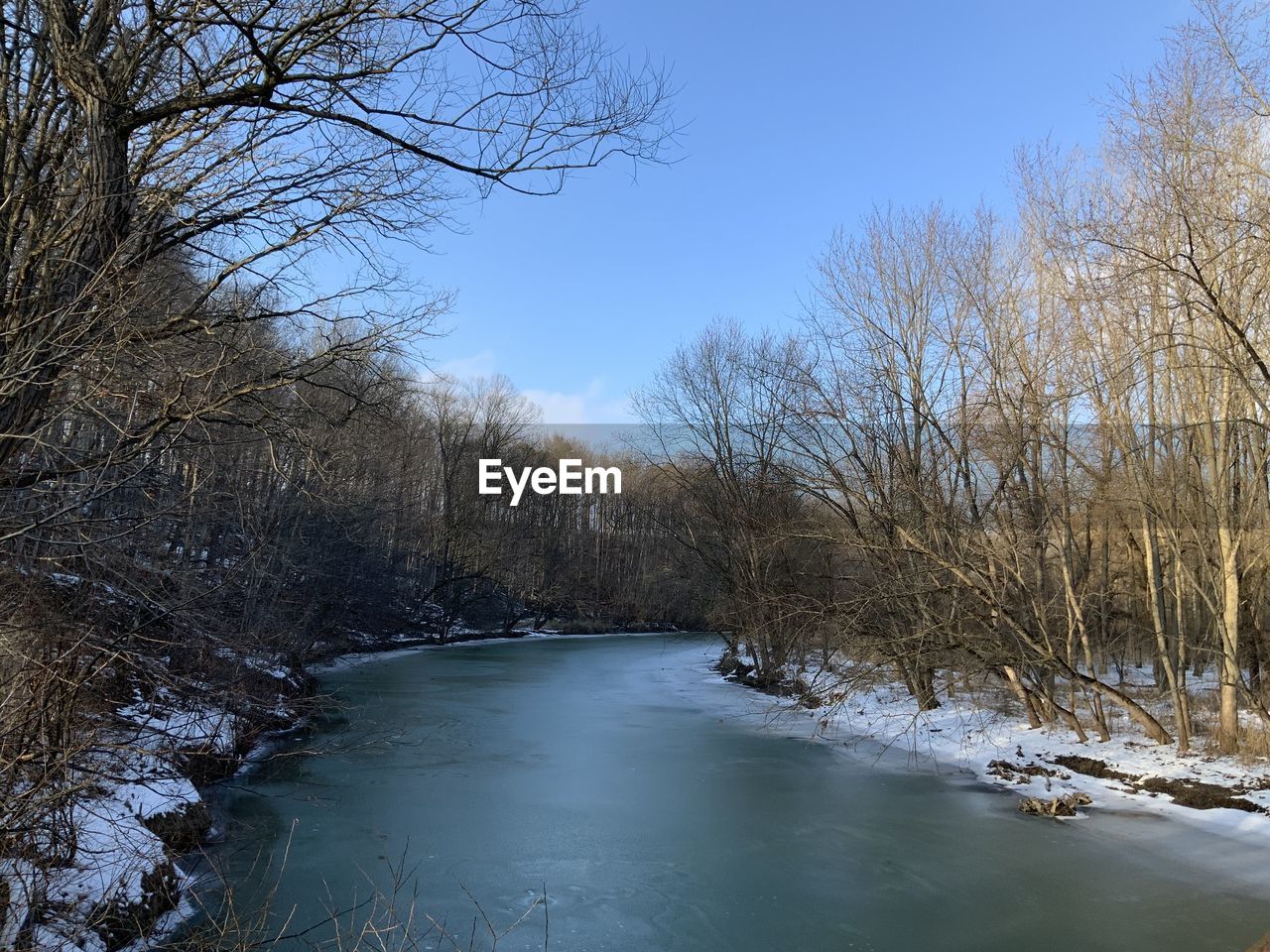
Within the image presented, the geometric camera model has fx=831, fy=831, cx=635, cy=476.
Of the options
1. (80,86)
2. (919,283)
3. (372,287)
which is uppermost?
(919,283)

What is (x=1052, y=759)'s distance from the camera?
1137cm

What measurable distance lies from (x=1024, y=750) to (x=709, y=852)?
613 cm

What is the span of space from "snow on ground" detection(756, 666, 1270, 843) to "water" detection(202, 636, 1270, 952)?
2.02 feet

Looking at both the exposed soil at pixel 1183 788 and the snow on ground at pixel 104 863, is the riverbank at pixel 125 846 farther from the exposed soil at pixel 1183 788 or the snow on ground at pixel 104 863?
the exposed soil at pixel 1183 788

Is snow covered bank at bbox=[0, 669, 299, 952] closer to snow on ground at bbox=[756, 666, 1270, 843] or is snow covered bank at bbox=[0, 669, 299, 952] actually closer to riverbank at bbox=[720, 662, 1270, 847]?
riverbank at bbox=[720, 662, 1270, 847]

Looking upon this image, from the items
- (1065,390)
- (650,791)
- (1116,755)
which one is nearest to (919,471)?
(1065,390)

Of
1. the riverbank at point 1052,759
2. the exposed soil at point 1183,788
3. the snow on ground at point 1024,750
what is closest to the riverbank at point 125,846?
the riverbank at point 1052,759

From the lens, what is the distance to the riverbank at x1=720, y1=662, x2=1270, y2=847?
9344 mm

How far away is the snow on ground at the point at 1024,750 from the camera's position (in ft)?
31.1

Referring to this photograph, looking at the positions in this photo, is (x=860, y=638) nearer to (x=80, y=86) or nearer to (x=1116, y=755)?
(x=1116, y=755)

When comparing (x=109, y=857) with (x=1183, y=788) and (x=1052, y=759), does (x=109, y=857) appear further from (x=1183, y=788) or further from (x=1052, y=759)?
(x=1052, y=759)

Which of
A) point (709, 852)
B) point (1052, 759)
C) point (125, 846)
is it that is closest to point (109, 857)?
point (125, 846)

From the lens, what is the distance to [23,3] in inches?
161

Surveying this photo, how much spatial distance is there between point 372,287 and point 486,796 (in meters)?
6.70
